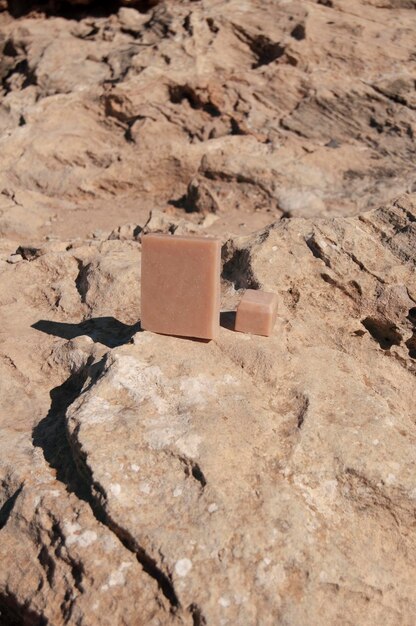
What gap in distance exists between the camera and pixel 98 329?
9.64 ft

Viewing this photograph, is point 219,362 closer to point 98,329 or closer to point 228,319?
point 228,319

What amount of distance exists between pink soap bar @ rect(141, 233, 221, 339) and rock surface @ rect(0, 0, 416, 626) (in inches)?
3.1

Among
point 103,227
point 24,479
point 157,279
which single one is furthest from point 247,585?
point 103,227

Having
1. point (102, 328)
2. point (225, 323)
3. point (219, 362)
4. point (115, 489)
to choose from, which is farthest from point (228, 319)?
point (115, 489)

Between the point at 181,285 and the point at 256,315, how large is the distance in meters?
0.32

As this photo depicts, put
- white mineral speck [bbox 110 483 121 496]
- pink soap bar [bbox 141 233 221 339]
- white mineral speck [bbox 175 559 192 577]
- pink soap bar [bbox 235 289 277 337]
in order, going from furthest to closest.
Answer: pink soap bar [bbox 235 289 277 337], pink soap bar [bbox 141 233 221 339], white mineral speck [bbox 110 483 121 496], white mineral speck [bbox 175 559 192 577]

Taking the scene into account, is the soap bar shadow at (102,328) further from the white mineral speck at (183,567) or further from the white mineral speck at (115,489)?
the white mineral speck at (183,567)

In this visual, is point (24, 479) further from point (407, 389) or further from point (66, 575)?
point (407, 389)

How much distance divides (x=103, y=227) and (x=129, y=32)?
2.83 metres

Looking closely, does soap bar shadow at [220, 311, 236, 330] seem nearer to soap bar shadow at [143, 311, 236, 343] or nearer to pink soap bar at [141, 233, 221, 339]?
soap bar shadow at [143, 311, 236, 343]

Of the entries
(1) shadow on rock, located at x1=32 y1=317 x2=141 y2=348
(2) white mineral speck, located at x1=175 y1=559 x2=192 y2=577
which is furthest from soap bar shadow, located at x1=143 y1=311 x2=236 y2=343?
(2) white mineral speck, located at x1=175 y1=559 x2=192 y2=577

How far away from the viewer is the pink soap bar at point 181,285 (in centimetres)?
248

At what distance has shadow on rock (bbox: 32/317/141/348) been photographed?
2.80 m

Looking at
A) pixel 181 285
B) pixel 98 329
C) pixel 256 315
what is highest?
pixel 181 285
